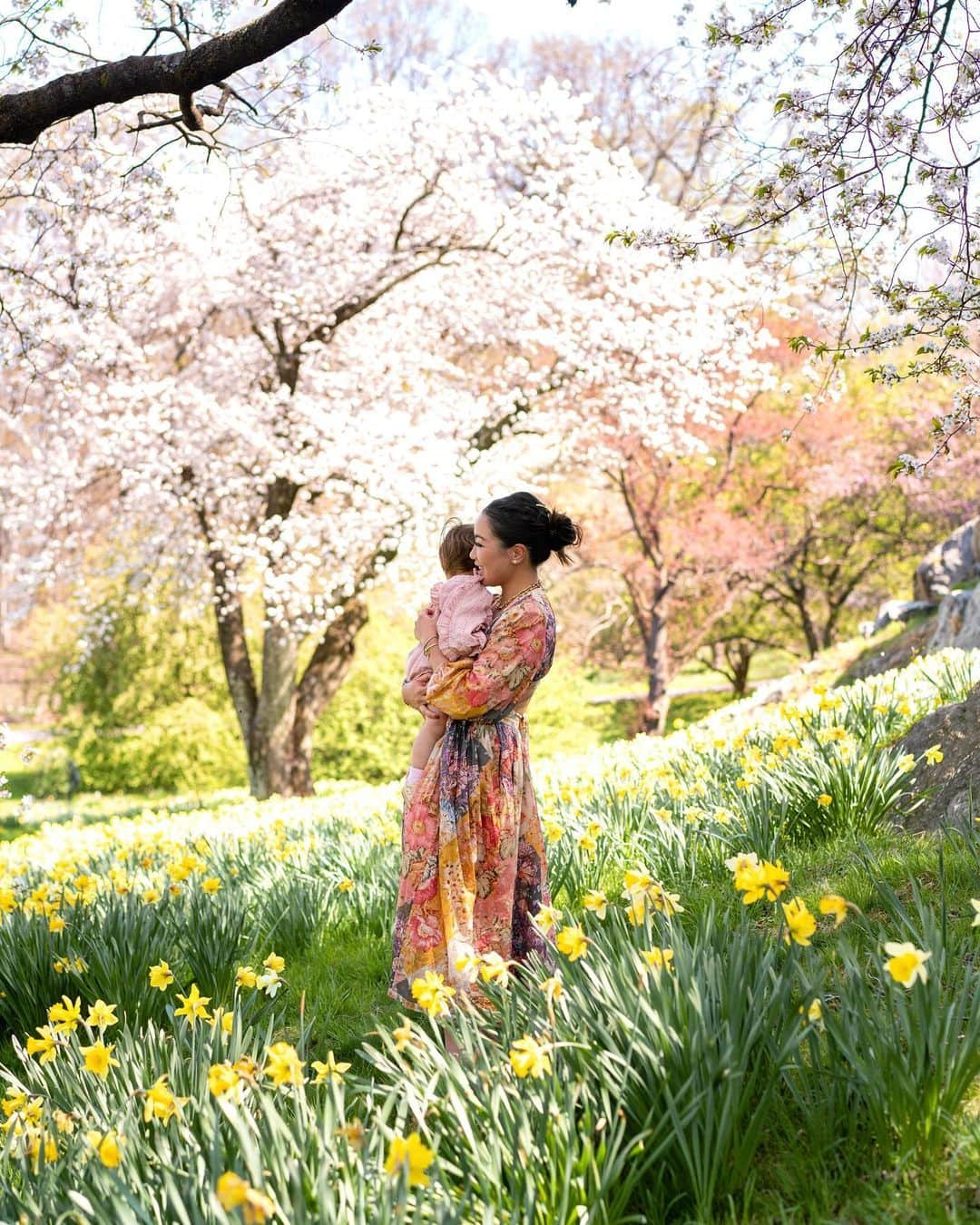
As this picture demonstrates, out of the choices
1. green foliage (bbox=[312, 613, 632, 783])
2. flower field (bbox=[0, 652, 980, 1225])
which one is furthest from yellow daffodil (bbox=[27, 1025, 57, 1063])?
green foliage (bbox=[312, 613, 632, 783])

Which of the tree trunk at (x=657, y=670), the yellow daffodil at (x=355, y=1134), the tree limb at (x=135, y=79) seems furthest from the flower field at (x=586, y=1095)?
the tree trunk at (x=657, y=670)

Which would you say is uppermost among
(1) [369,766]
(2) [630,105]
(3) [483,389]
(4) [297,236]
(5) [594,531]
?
(2) [630,105]

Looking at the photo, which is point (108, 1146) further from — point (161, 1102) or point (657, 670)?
point (657, 670)

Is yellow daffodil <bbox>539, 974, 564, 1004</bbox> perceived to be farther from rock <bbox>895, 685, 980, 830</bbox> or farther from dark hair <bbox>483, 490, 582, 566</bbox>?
rock <bbox>895, 685, 980, 830</bbox>

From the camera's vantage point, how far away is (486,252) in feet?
37.6

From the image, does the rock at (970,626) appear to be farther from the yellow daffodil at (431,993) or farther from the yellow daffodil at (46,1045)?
the yellow daffodil at (46,1045)

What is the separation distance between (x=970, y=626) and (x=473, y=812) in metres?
6.48

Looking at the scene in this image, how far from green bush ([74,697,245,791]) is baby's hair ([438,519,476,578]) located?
15.1 m

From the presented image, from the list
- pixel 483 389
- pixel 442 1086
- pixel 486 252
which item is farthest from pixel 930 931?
pixel 483 389

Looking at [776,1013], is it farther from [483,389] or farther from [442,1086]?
[483,389]

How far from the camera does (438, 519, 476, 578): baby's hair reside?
3615mm

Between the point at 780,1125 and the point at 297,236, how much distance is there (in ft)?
34.8

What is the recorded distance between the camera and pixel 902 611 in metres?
12.7

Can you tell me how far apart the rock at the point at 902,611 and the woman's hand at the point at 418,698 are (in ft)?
33.5
